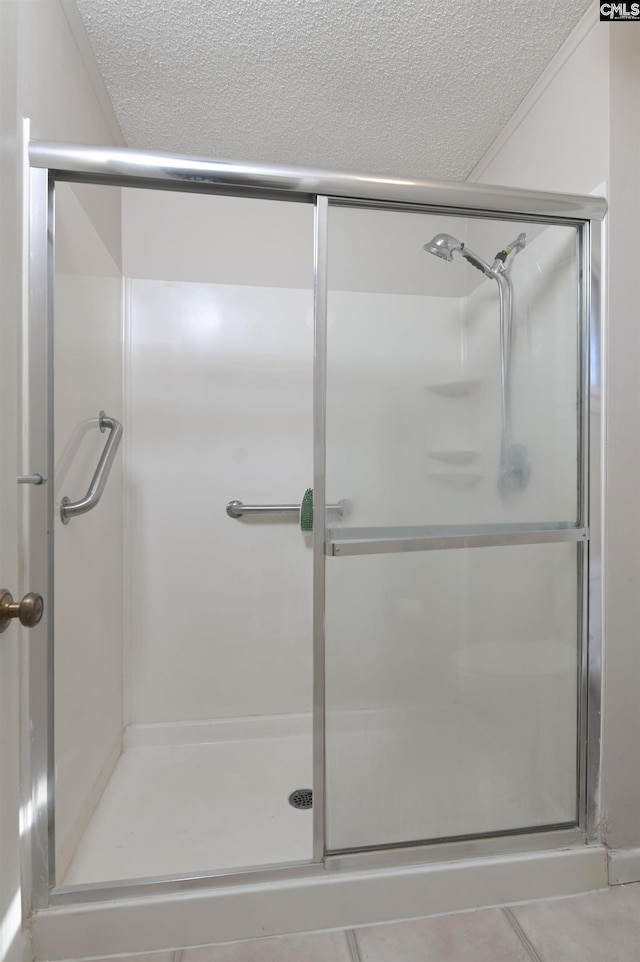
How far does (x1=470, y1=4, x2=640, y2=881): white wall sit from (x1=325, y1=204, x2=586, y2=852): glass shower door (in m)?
0.08

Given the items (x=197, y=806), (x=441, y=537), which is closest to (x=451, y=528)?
(x=441, y=537)

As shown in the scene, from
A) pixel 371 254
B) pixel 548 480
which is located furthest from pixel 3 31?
pixel 548 480

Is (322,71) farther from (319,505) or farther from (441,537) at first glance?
(441,537)

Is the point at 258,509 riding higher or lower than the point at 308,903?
higher

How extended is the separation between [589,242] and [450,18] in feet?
2.35

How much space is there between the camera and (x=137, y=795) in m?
1.76

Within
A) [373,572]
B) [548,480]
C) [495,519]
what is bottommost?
[373,572]

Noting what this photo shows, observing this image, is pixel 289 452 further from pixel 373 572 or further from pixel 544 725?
pixel 544 725

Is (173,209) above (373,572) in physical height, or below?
above

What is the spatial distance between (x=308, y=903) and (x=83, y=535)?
1.13 meters

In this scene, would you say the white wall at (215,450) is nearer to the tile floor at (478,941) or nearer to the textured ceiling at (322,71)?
the textured ceiling at (322,71)

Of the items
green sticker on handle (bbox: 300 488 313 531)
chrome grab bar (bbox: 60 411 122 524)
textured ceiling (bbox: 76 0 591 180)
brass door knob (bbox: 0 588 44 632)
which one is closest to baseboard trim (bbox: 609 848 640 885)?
green sticker on handle (bbox: 300 488 313 531)

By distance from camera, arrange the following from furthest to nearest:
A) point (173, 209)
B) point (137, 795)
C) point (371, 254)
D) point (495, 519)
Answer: point (173, 209) → point (137, 795) → point (495, 519) → point (371, 254)

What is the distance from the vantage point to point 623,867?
138cm
